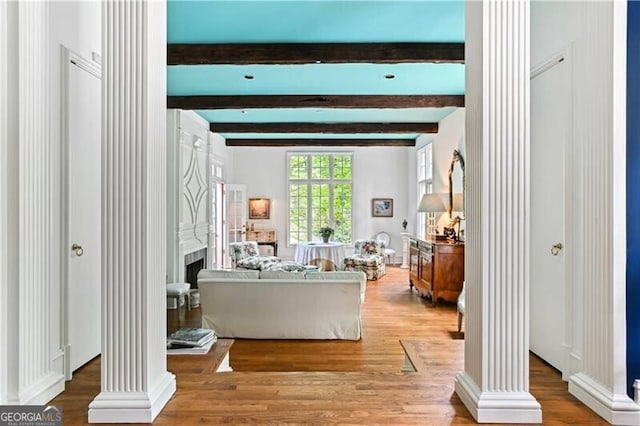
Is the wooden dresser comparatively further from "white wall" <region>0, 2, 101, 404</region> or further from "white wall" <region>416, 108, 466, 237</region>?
"white wall" <region>0, 2, 101, 404</region>

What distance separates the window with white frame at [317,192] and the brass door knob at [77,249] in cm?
741

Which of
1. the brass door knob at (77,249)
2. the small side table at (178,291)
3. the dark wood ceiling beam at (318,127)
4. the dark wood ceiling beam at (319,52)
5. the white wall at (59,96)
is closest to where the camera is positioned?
the white wall at (59,96)

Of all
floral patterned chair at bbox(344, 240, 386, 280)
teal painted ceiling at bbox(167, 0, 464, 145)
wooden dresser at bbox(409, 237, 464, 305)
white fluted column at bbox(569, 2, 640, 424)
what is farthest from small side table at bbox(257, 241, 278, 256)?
white fluted column at bbox(569, 2, 640, 424)

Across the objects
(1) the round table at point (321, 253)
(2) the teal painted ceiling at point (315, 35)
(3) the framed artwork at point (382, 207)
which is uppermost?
(2) the teal painted ceiling at point (315, 35)

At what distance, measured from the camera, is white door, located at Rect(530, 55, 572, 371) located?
2.75 meters

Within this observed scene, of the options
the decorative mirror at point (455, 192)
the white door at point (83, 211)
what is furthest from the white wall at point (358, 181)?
the white door at point (83, 211)

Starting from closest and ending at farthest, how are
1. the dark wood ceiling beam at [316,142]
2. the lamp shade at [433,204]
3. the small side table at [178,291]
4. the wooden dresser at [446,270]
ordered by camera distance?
the small side table at [178,291], the wooden dresser at [446,270], the lamp shade at [433,204], the dark wood ceiling beam at [316,142]

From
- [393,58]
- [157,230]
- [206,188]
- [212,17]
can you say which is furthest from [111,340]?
[206,188]

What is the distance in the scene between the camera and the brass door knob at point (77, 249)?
8.92 ft

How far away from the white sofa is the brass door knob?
1.63m

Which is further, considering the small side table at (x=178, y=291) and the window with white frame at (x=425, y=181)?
the window with white frame at (x=425, y=181)

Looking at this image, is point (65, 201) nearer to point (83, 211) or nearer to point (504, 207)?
point (83, 211)

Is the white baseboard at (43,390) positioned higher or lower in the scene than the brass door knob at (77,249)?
lower

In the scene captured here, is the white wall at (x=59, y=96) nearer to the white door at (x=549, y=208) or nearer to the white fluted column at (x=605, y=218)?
the white fluted column at (x=605, y=218)
